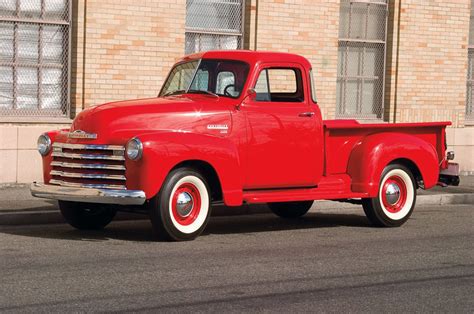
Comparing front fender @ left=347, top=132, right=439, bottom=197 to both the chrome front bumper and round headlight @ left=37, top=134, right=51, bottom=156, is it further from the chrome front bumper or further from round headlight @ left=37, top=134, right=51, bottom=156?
round headlight @ left=37, top=134, right=51, bottom=156

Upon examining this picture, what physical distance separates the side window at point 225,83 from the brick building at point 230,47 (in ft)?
14.4

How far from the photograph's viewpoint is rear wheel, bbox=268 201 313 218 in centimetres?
1387

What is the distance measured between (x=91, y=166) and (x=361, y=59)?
9675 millimetres

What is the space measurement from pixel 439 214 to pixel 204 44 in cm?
513

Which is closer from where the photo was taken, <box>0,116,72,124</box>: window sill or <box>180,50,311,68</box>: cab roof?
<box>180,50,311,68</box>: cab roof

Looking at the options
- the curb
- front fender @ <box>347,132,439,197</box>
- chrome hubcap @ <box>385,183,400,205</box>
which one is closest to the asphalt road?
the curb

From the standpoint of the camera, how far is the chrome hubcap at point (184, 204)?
11.2 metres

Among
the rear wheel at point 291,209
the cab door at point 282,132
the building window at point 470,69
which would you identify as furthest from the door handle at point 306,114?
the building window at point 470,69

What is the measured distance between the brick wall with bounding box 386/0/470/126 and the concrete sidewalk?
104 inches

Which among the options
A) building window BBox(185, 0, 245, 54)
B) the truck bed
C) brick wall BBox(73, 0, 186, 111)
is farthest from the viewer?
building window BBox(185, 0, 245, 54)

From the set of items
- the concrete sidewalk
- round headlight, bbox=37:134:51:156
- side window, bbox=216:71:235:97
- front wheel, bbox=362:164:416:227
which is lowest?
the concrete sidewalk

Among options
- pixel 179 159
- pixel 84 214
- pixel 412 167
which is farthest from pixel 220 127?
pixel 412 167

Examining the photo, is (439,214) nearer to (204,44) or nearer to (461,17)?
(204,44)

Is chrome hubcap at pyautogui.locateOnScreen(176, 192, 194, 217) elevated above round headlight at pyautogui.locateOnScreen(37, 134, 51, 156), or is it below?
below
